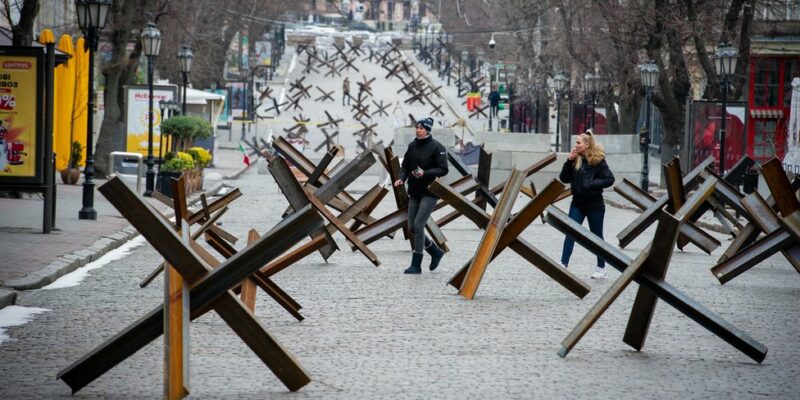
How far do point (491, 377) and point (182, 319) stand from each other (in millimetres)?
2086

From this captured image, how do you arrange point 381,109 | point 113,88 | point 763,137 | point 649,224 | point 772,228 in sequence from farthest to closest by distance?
point 381,109 → point 763,137 → point 113,88 → point 649,224 → point 772,228

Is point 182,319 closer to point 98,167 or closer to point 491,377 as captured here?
point 491,377

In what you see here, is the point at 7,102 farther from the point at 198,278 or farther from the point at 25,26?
the point at 198,278

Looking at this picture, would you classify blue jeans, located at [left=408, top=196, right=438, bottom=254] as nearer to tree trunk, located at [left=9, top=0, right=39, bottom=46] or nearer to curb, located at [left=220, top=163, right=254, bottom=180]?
tree trunk, located at [left=9, top=0, right=39, bottom=46]

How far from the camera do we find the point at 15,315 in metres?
11.3

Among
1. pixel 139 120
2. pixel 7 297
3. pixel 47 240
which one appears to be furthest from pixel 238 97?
pixel 7 297

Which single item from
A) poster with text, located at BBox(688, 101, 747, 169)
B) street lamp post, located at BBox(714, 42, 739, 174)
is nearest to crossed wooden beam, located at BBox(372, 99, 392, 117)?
poster with text, located at BBox(688, 101, 747, 169)

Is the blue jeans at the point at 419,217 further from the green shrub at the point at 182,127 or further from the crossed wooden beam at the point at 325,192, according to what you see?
the green shrub at the point at 182,127

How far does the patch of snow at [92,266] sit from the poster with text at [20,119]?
156cm

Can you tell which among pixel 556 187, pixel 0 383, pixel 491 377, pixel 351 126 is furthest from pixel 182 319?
pixel 351 126

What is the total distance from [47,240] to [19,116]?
2039mm

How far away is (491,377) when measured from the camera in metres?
8.58

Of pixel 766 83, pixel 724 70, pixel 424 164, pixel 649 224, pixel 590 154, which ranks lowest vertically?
pixel 649 224

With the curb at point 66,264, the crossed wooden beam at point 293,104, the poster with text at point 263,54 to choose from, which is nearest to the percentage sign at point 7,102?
the curb at point 66,264
